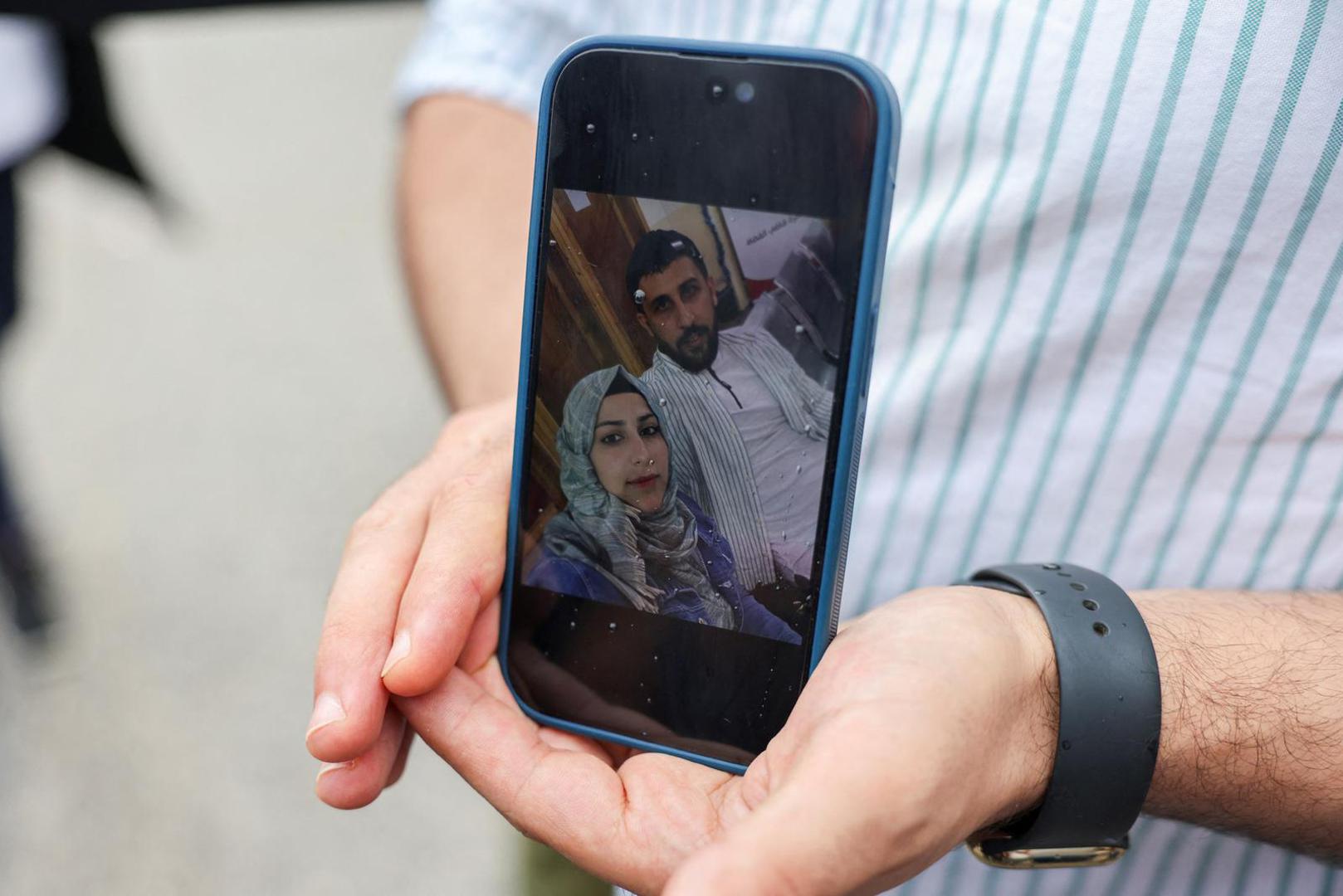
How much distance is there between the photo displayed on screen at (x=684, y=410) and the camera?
659 millimetres

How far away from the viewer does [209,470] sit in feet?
7.48

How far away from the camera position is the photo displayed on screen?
26.0 inches

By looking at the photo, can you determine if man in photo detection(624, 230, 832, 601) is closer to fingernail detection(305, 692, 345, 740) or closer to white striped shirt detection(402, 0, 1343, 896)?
white striped shirt detection(402, 0, 1343, 896)

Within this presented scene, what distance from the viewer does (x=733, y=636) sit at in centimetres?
73

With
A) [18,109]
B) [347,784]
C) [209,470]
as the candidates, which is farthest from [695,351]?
[209,470]

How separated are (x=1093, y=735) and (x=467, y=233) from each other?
72 centimetres

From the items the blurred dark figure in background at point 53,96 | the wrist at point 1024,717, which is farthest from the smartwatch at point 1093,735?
the blurred dark figure in background at point 53,96

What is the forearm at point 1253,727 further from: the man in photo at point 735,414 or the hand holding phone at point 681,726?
the man in photo at point 735,414

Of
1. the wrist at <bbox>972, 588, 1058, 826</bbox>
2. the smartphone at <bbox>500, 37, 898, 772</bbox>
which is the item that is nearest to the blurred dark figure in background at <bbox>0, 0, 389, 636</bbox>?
the smartphone at <bbox>500, 37, 898, 772</bbox>

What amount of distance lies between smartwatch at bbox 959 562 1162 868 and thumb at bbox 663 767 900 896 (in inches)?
5.7

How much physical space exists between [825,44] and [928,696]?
51 centimetres

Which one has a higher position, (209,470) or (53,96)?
(53,96)

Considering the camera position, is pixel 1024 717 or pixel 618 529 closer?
pixel 1024 717

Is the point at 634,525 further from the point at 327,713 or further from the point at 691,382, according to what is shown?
the point at 327,713
